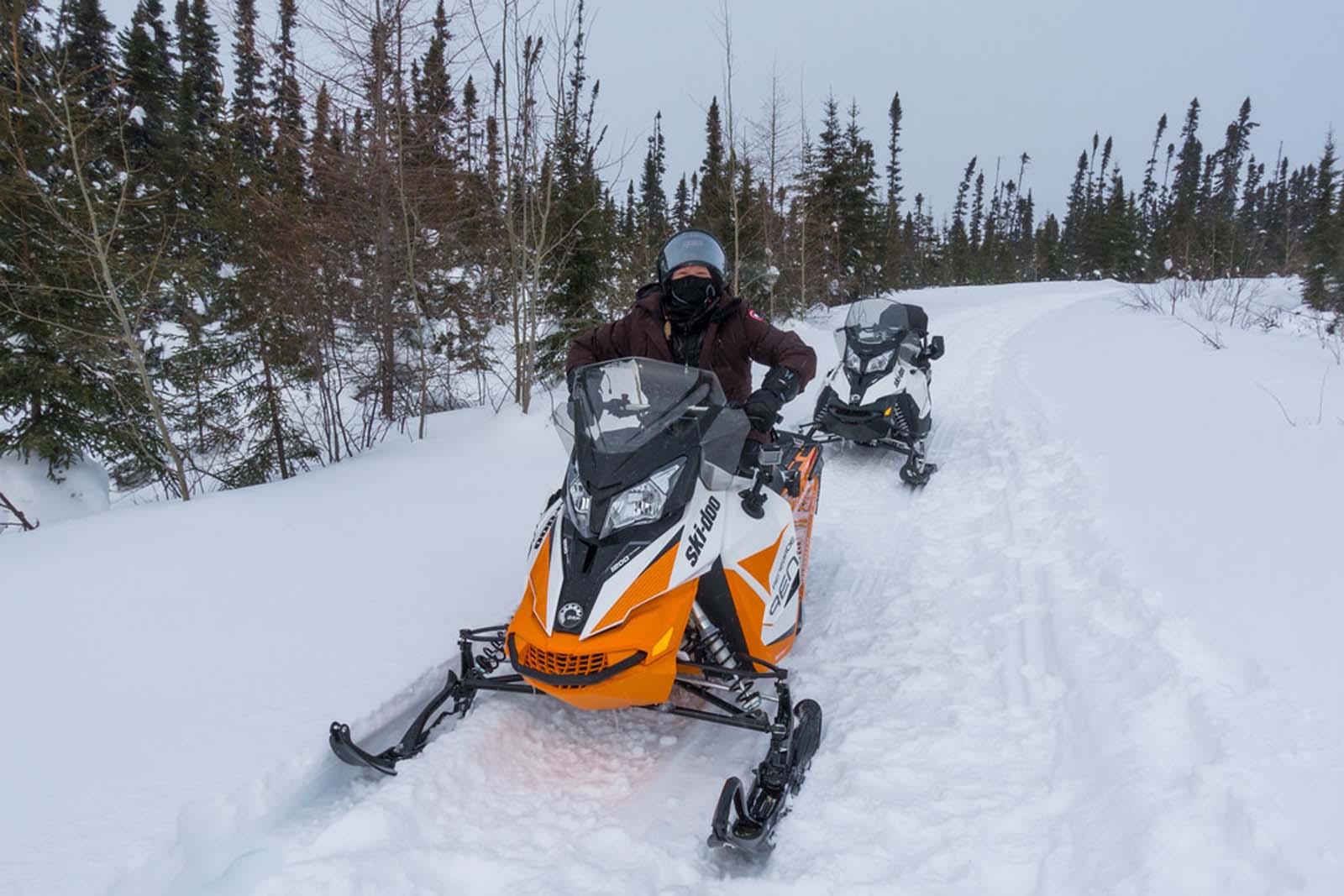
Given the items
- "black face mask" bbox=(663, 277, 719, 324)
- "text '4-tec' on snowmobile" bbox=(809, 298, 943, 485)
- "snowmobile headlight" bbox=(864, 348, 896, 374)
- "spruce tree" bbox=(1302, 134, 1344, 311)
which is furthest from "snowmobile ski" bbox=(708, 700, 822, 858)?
"spruce tree" bbox=(1302, 134, 1344, 311)

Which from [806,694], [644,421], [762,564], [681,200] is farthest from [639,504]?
[681,200]

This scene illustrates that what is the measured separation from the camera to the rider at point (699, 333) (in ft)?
12.1

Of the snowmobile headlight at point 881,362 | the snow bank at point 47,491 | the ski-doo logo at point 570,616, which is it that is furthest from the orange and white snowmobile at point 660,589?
the snow bank at point 47,491

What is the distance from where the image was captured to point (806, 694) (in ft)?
11.2

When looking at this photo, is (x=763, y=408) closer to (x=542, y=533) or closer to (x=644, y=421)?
(x=644, y=421)

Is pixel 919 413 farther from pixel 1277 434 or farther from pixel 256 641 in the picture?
pixel 256 641

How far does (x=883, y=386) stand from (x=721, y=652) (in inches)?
176

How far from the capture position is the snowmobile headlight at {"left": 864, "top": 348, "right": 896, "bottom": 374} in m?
6.96

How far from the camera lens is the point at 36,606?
12.2ft

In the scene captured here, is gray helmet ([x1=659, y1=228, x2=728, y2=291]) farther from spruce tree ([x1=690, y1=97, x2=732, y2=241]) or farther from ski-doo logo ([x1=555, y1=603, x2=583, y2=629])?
spruce tree ([x1=690, y1=97, x2=732, y2=241])

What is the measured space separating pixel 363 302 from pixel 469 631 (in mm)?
7457

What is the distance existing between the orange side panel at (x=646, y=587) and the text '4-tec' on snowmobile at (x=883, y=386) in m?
3.98

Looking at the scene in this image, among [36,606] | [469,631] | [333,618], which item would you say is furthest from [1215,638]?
[36,606]

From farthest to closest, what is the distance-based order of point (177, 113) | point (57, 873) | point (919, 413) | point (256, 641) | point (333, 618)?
point (177, 113), point (919, 413), point (333, 618), point (256, 641), point (57, 873)
